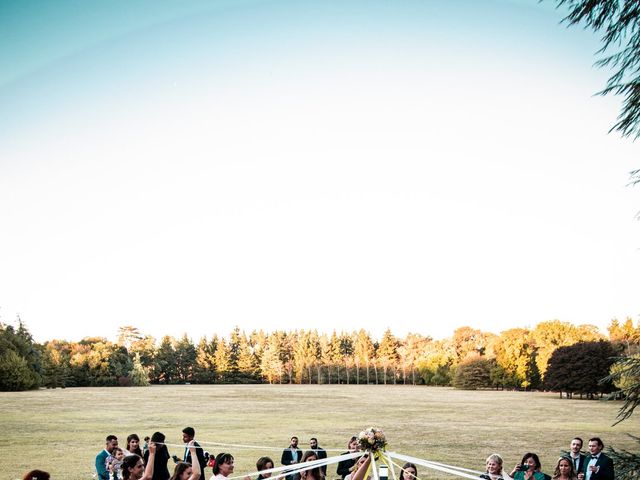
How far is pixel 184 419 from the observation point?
36312mm

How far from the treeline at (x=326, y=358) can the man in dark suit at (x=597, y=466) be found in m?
63.2

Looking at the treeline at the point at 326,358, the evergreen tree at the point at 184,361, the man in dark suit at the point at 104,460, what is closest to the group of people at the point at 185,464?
the man in dark suit at the point at 104,460

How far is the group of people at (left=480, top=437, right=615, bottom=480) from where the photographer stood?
8461mm

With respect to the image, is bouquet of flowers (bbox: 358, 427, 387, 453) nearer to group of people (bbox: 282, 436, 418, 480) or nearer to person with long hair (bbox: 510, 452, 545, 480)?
group of people (bbox: 282, 436, 418, 480)

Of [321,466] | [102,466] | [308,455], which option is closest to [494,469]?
[308,455]

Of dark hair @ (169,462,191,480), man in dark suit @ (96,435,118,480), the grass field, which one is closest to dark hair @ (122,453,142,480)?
dark hair @ (169,462,191,480)

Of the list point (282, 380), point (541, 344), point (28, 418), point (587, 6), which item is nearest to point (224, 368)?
point (282, 380)

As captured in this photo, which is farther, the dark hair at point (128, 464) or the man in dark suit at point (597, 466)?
the man in dark suit at point (597, 466)

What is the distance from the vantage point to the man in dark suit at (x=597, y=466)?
9117 millimetres

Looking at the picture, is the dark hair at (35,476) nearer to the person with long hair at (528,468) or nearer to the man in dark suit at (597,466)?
the person with long hair at (528,468)

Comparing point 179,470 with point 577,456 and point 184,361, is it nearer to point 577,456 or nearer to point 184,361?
point 577,456

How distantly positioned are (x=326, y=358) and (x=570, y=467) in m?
130

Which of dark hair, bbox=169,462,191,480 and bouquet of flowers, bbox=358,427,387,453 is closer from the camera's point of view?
bouquet of flowers, bbox=358,427,387,453

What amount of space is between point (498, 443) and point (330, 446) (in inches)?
332
